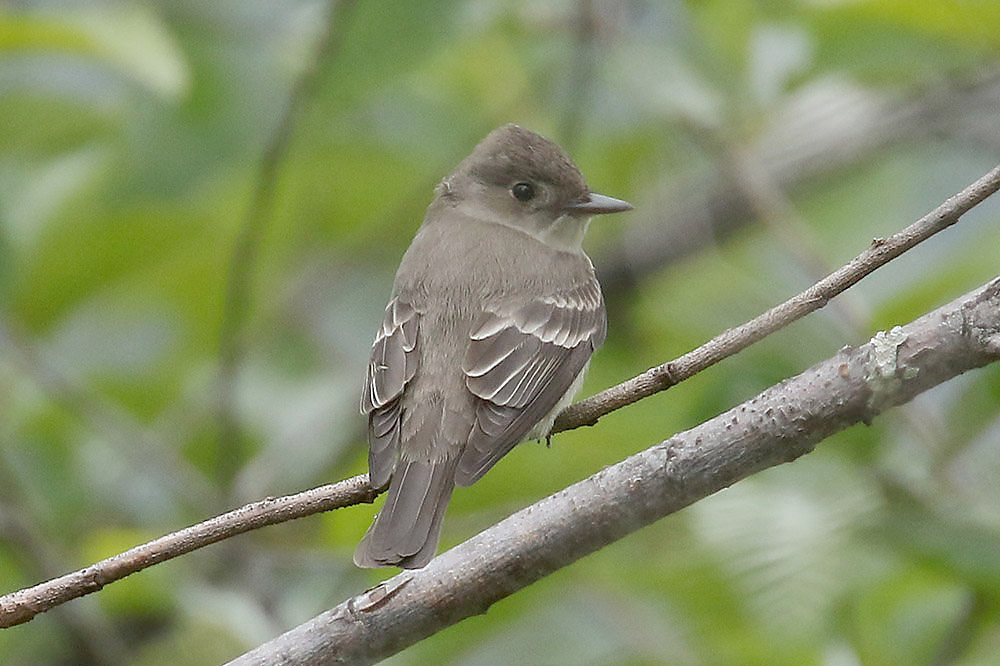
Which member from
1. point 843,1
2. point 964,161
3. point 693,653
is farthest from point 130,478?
point 964,161

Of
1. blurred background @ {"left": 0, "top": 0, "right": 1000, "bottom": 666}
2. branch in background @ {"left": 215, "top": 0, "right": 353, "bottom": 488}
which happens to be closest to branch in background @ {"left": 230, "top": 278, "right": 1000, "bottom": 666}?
blurred background @ {"left": 0, "top": 0, "right": 1000, "bottom": 666}

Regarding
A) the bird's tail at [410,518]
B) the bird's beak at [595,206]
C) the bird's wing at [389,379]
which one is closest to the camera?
the bird's tail at [410,518]

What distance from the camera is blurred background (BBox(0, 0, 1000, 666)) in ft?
11.0

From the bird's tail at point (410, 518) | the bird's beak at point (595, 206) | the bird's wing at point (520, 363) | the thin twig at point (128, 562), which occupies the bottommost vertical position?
the bird's tail at point (410, 518)

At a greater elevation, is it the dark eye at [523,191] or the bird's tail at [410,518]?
the dark eye at [523,191]

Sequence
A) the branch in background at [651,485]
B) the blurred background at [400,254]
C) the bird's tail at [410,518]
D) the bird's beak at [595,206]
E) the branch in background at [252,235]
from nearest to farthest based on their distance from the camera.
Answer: the branch in background at [651,485] < the bird's tail at [410,518] < the blurred background at [400,254] < the branch in background at [252,235] < the bird's beak at [595,206]

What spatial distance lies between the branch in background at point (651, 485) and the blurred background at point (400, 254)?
51 centimetres

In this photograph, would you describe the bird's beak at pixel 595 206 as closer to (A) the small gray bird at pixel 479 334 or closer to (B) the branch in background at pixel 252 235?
(A) the small gray bird at pixel 479 334

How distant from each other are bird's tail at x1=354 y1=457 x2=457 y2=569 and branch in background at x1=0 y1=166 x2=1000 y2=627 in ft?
0.89

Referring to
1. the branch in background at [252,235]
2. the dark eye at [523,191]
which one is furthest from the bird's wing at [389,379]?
the dark eye at [523,191]

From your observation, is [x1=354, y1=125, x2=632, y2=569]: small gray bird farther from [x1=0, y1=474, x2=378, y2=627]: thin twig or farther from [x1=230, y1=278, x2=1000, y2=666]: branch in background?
[x1=0, y1=474, x2=378, y2=627]: thin twig

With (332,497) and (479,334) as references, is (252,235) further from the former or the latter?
(332,497)

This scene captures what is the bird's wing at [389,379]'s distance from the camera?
11.3 ft

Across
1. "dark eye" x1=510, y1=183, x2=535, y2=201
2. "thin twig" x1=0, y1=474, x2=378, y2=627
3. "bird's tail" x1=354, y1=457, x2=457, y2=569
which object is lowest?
"bird's tail" x1=354, y1=457, x2=457, y2=569
